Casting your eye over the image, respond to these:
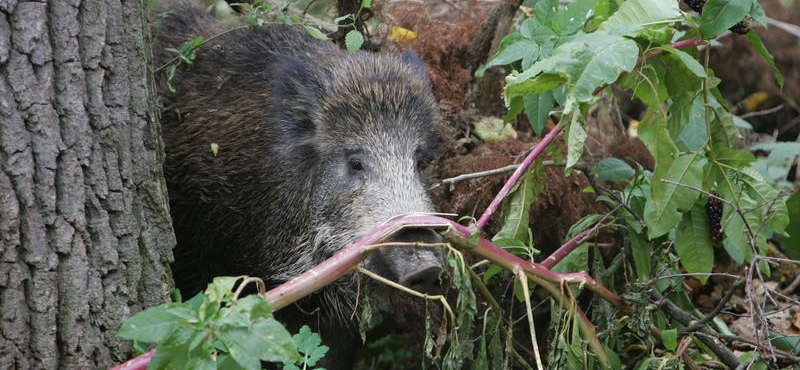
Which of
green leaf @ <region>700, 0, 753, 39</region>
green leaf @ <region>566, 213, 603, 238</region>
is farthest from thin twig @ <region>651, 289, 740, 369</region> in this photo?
green leaf @ <region>700, 0, 753, 39</region>

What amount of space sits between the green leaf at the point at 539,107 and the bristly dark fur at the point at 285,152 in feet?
1.90

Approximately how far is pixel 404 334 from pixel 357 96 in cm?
160

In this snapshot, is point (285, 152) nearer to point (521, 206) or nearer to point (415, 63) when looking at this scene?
point (415, 63)

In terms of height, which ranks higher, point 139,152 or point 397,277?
point 139,152

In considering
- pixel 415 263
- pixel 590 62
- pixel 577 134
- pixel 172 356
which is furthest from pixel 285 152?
pixel 172 356

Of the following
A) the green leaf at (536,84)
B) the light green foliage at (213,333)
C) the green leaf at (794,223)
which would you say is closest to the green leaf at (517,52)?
the green leaf at (536,84)

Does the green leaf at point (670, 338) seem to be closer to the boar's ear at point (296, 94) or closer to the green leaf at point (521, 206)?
the green leaf at point (521, 206)

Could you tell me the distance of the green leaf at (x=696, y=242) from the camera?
3.18 m

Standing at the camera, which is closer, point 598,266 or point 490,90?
point 598,266

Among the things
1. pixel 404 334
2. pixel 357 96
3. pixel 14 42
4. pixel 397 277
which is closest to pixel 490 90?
pixel 357 96

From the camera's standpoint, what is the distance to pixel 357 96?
150 inches

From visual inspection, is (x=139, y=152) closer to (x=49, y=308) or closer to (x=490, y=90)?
(x=49, y=308)

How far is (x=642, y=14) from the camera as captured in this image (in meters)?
2.73

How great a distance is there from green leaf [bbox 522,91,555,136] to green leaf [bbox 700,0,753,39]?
654 mm
